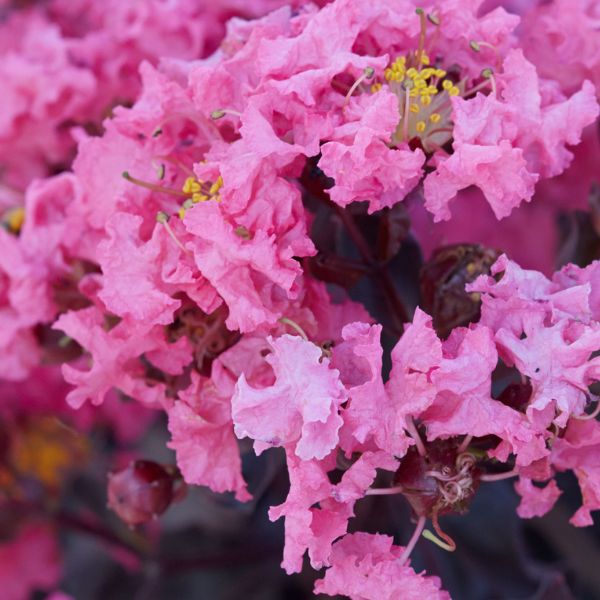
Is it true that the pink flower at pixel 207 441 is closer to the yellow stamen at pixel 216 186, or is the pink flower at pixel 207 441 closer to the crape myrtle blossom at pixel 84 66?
the yellow stamen at pixel 216 186

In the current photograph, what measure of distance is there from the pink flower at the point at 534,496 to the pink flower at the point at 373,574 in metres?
0.08

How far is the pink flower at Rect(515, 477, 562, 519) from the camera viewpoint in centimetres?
67

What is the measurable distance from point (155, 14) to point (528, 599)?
0.59 meters

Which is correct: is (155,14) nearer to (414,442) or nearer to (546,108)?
(546,108)

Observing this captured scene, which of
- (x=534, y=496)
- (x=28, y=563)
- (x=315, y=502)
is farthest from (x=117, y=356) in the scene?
(x=28, y=563)

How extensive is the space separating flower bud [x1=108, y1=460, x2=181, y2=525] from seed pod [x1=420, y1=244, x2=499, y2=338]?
230 mm

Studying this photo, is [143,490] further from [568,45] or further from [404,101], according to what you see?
[568,45]

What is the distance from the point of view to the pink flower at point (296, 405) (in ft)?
1.91

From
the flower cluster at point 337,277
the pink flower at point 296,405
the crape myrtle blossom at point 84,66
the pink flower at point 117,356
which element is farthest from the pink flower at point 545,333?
the crape myrtle blossom at point 84,66

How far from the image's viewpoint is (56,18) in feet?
3.72

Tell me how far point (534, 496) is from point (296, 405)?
177 mm

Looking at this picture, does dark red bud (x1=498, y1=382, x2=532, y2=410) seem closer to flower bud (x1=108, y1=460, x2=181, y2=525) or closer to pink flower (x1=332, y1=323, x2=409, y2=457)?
pink flower (x1=332, y1=323, x2=409, y2=457)

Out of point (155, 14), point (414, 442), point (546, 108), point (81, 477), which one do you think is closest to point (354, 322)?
point (414, 442)

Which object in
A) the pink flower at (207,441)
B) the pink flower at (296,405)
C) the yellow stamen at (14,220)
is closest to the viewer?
the pink flower at (296,405)
